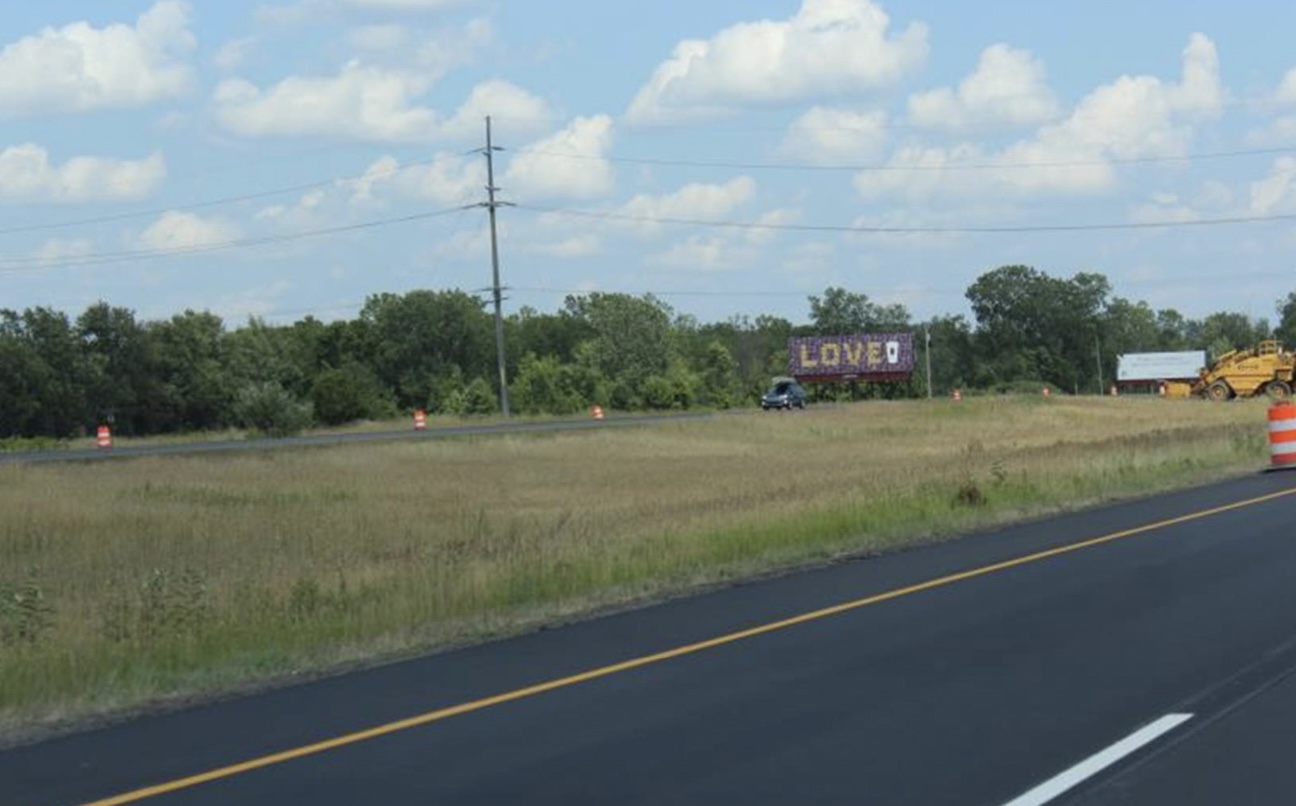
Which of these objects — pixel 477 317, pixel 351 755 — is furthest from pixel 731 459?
pixel 477 317

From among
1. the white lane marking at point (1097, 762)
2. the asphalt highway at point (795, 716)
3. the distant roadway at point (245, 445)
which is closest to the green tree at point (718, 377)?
the distant roadway at point (245, 445)

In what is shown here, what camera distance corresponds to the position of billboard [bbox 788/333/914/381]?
117m

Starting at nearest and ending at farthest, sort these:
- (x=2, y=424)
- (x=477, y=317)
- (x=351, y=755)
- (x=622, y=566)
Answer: (x=351, y=755), (x=622, y=566), (x=2, y=424), (x=477, y=317)

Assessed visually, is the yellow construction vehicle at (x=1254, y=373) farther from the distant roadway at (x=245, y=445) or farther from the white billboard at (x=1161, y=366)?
the white billboard at (x=1161, y=366)

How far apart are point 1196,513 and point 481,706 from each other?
14.5 meters

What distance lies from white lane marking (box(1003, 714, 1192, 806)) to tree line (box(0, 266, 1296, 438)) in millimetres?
67149

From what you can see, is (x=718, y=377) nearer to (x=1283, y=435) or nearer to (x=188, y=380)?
(x=188, y=380)

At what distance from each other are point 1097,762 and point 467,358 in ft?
472

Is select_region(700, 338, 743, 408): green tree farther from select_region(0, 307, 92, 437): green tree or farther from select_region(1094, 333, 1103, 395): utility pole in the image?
select_region(0, 307, 92, 437): green tree

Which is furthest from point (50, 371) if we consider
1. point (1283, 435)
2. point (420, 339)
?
point (1283, 435)

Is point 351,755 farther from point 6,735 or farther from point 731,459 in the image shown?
Result: point 731,459

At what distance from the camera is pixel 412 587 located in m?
16.0

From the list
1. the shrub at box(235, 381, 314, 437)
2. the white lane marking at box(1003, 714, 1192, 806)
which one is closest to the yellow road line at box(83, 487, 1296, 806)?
the white lane marking at box(1003, 714, 1192, 806)

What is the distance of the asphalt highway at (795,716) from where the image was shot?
7.61 metres
